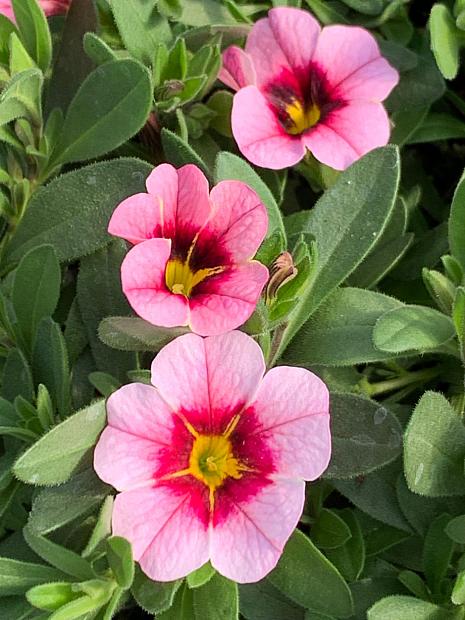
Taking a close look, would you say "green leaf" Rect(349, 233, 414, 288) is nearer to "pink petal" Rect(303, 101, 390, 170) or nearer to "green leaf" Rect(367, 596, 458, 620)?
"pink petal" Rect(303, 101, 390, 170)

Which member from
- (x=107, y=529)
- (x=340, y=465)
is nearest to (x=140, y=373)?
(x=107, y=529)

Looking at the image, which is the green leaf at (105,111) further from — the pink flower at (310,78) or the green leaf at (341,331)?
the green leaf at (341,331)

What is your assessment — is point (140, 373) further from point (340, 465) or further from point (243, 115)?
point (243, 115)

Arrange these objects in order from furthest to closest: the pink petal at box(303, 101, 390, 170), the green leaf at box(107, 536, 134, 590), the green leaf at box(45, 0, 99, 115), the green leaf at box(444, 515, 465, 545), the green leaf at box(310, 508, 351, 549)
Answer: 1. the green leaf at box(45, 0, 99, 115)
2. the pink petal at box(303, 101, 390, 170)
3. the green leaf at box(310, 508, 351, 549)
4. the green leaf at box(444, 515, 465, 545)
5. the green leaf at box(107, 536, 134, 590)

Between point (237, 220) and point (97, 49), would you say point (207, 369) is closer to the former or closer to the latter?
point (237, 220)

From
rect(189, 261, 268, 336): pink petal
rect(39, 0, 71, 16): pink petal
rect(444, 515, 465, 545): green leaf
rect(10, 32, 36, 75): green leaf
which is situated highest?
rect(10, 32, 36, 75): green leaf

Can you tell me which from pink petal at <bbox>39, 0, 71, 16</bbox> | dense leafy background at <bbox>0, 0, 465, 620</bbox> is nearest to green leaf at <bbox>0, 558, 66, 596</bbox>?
dense leafy background at <bbox>0, 0, 465, 620</bbox>

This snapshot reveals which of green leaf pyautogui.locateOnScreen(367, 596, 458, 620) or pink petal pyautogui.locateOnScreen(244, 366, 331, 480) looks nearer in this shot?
pink petal pyautogui.locateOnScreen(244, 366, 331, 480)

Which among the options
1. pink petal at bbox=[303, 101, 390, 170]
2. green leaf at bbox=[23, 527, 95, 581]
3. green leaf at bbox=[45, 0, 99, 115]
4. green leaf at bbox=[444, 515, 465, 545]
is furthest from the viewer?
green leaf at bbox=[45, 0, 99, 115]
